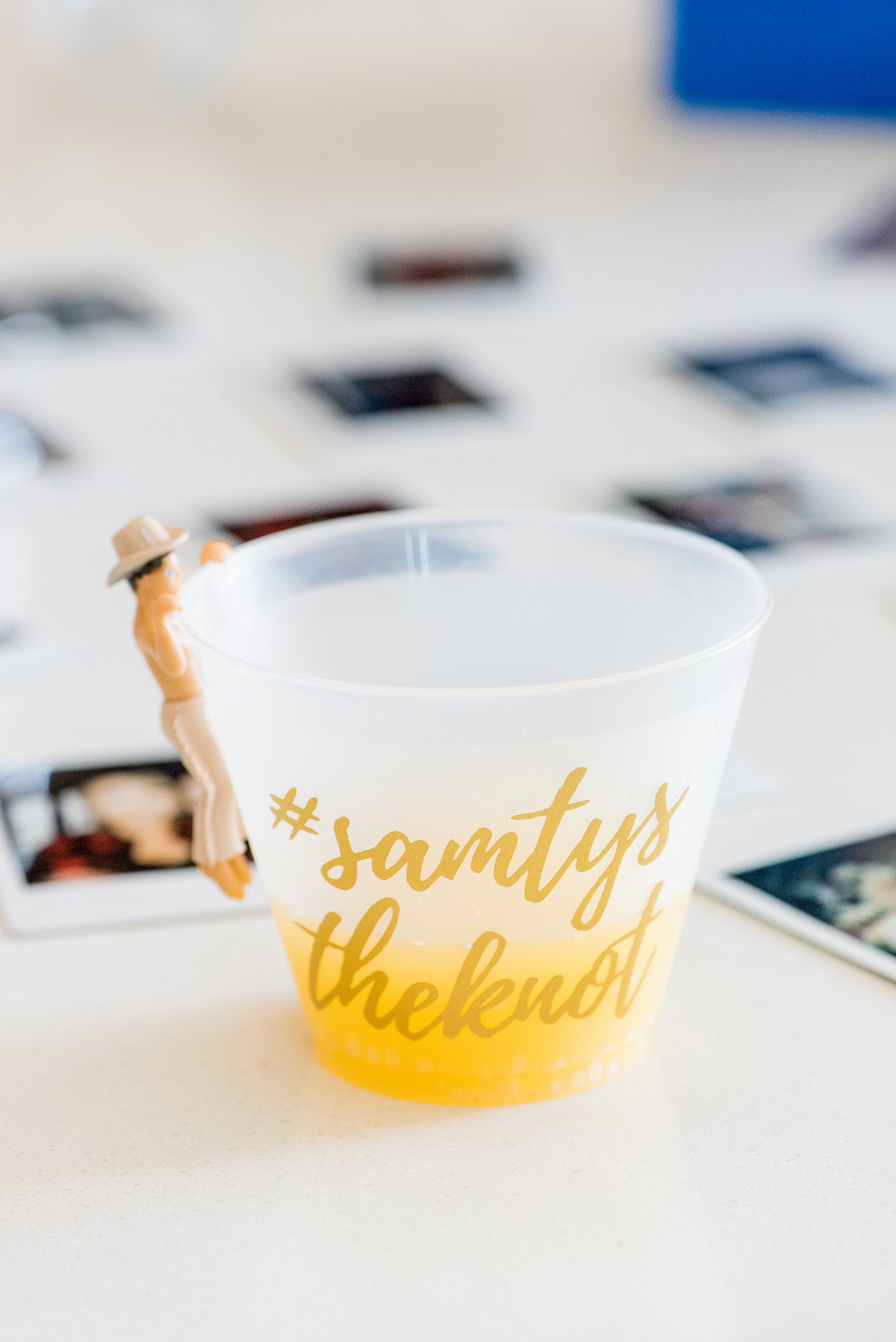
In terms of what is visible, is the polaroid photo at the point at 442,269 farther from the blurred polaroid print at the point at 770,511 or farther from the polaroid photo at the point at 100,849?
the polaroid photo at the point at 100,849

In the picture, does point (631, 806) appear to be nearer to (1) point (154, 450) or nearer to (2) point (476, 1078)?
(2) point (476, 1078)

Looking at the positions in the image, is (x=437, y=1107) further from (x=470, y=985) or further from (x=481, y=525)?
(x=481, y=525)

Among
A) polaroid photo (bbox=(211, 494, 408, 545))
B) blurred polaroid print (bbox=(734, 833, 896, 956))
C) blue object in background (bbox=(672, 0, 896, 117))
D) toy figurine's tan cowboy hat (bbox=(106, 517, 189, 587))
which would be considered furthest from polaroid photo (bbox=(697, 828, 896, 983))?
blue object in background (bbox=(672, 0, 896, 117))

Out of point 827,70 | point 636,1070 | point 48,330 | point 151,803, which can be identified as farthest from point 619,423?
point 827,70

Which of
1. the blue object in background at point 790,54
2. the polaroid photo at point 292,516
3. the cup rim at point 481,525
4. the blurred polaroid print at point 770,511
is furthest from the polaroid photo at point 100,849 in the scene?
the blue object in background at point 790,54

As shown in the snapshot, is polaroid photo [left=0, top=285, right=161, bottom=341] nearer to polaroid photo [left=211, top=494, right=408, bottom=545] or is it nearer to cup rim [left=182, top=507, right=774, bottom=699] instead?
polaroid photo [left=211, top=494, right=408, bottom=545]
